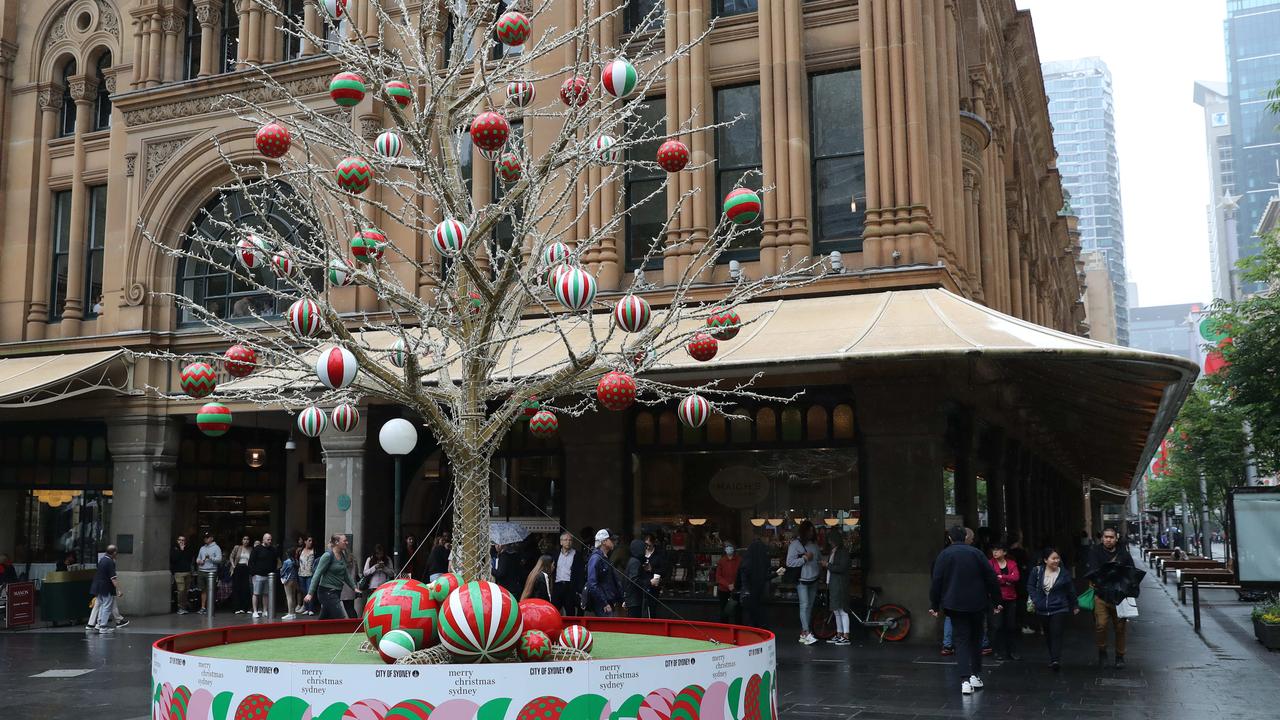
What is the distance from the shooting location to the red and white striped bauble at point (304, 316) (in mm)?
7844

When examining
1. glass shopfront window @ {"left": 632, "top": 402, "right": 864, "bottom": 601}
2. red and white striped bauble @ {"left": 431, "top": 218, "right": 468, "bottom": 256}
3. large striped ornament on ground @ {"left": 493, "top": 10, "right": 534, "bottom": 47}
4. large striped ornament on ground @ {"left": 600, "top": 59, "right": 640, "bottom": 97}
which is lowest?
glass shopfront window @ {"left": 632, "top": 402, "right": 864, "bottom": 601}

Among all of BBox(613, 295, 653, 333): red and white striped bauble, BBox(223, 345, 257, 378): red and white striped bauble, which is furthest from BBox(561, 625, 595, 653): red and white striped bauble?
BBox(223, 345, 257, 378): red and white striped bauble

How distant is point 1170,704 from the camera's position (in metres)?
11.3

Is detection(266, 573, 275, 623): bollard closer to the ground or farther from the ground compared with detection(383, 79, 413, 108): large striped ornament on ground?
closer to the ground

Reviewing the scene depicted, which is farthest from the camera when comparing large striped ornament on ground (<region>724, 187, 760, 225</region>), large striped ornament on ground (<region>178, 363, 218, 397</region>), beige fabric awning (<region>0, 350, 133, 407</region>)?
beige fabric awning (<region>0, 350, 133, 407</region>)

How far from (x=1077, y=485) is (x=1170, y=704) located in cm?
4057

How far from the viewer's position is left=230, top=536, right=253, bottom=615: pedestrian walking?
2439cm

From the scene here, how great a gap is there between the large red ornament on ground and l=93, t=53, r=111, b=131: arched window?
21.9 meters

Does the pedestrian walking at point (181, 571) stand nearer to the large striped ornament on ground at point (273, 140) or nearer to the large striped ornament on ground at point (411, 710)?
the large striped ornament on ground at point (273, 140)

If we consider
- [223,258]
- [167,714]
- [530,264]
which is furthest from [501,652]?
[223,258]

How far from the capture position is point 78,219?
24188 millimetres

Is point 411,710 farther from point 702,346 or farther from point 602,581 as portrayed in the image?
point 602,581

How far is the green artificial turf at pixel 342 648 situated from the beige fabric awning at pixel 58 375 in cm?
1416

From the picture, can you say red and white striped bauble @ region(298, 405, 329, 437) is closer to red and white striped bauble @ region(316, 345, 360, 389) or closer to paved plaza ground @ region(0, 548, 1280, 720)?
red and white striped bauble @ region(316, 345, 360, 389)
